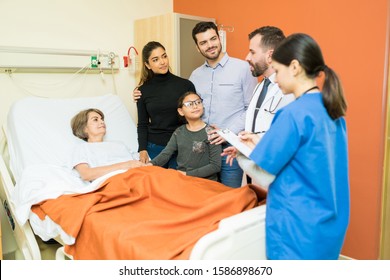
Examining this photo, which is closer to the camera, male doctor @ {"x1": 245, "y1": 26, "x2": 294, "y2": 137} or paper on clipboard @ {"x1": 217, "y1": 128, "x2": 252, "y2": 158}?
paper on clipboard @ {"x1": 217, "y1": 128, "x2": 252, "y2": 158}

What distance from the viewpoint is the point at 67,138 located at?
2.47m

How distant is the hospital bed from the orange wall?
129 centimetres

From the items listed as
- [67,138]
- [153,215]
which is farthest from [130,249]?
[67,138]

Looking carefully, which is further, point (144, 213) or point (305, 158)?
point (144, 213)

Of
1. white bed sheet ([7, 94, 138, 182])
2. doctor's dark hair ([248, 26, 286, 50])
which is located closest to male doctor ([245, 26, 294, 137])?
doctor's dark hair ([248, 26, 286, 50])

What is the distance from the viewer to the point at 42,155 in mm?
2324

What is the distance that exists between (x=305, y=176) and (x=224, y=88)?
1.26 meters

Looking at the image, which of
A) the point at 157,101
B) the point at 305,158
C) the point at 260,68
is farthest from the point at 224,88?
the point at 305,158

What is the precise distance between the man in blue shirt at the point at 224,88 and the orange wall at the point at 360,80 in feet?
2.04

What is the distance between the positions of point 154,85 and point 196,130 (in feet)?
1.64

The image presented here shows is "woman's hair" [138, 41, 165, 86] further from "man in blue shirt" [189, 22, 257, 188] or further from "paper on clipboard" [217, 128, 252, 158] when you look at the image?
"paper on clipboard" [217, 128, 252, 158]

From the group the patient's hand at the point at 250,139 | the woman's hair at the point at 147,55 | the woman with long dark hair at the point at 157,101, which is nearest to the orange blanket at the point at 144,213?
the patient's hand at the point at 250,139

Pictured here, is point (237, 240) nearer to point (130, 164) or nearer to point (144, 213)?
point (144, 213)

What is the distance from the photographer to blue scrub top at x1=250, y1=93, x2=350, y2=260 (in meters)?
1.27
